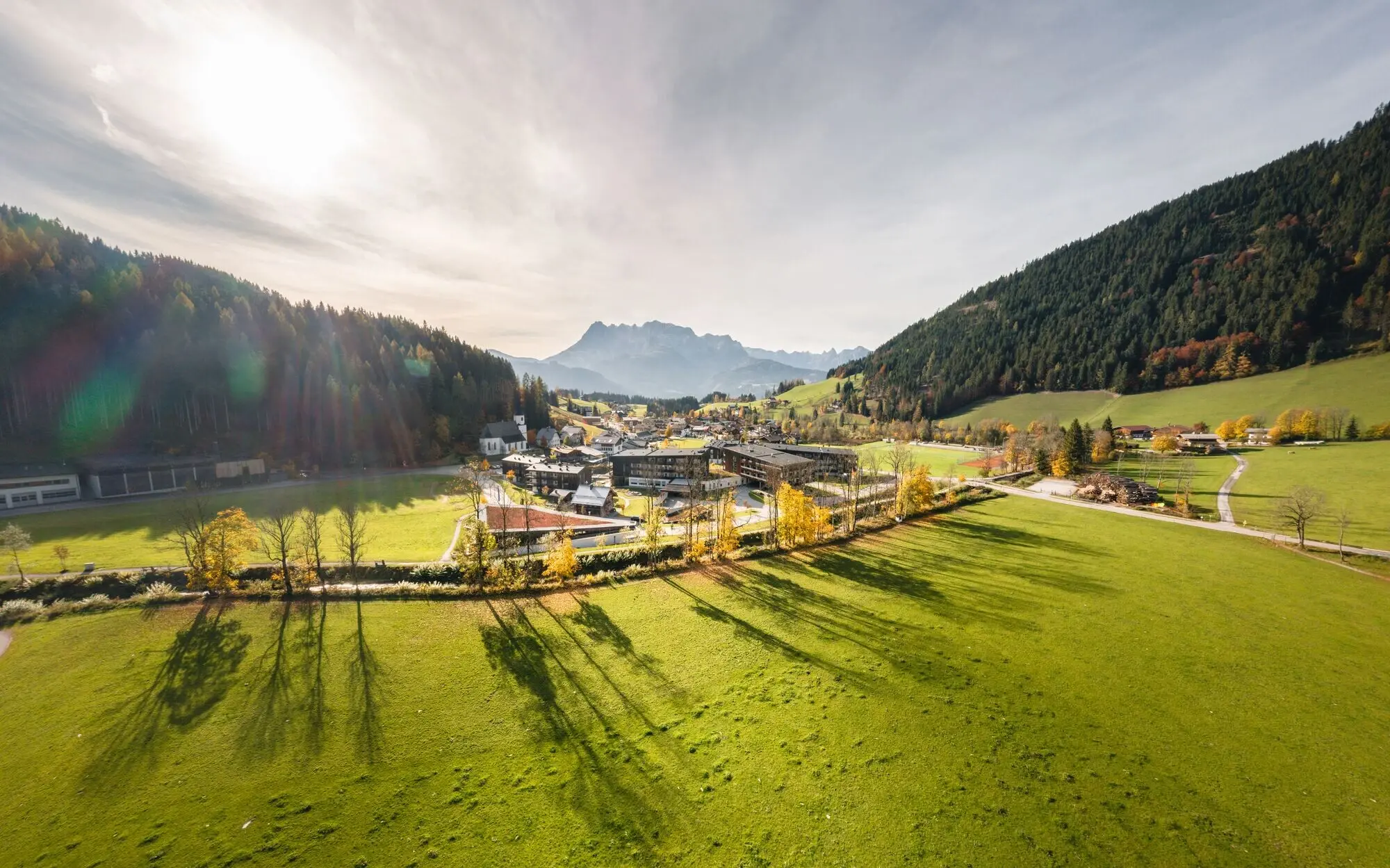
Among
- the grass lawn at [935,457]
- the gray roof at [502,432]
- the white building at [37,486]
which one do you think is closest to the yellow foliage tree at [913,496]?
the grass lawn at [935,457]

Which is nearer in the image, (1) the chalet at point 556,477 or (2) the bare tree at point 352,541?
(2) the bare tree at point 352,541

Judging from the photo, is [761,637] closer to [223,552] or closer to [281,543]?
[281,543]

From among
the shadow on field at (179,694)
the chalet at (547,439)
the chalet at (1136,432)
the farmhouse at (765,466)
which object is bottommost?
the shadow on field at (179,694)

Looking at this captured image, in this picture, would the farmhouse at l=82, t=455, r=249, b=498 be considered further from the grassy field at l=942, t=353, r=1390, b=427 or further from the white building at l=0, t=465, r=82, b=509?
the grassy field at l=942, t=353, r=1390, b=427

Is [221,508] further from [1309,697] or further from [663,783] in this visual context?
[1309,697]

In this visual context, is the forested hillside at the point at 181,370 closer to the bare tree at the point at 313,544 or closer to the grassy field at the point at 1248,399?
the bare tree at the point at 313,544

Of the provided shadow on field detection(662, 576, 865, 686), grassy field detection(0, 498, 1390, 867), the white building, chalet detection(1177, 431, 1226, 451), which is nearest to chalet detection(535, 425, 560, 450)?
the white building
